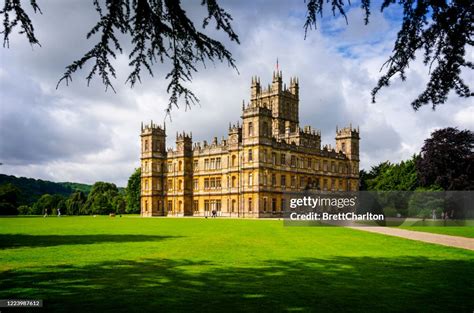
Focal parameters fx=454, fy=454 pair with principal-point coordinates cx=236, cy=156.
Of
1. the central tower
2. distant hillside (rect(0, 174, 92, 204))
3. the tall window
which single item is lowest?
distant hillside (rect(0, 174, 92, 204))

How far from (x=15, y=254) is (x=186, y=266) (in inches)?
216

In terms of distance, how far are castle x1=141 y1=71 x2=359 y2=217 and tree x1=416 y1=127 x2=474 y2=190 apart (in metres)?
13.3

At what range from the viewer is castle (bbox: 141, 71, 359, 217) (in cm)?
5559

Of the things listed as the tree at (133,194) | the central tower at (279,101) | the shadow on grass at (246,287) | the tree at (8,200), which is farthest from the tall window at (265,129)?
the shadow on grass at (246,287)

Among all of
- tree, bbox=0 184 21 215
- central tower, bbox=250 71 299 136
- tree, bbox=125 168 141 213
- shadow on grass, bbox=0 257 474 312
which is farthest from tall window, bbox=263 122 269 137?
shadow on grass, bbox=0 257 474 312

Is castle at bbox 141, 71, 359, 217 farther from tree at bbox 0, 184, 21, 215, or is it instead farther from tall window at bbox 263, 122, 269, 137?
tree at bbox 0, 184, 21, 215

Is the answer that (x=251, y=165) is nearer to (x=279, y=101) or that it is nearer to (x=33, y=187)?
(x=279, y=101)

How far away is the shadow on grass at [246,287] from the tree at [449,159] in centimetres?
3501

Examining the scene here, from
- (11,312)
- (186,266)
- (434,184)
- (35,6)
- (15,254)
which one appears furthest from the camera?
(434,184)

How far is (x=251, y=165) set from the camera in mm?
55562

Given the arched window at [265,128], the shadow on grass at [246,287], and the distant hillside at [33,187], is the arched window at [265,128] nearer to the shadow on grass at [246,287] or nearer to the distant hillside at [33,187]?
the shadow on grass at [246,287]

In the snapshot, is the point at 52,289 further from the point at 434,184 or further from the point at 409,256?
the point at 434,184

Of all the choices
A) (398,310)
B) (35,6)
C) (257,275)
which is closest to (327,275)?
(257,275)

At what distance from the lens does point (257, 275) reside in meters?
9.40
